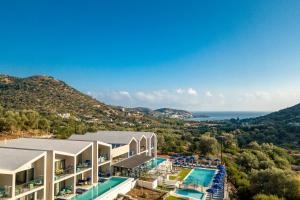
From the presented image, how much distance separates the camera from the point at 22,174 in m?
20.3

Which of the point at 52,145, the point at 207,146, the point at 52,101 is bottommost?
the point at 207,146

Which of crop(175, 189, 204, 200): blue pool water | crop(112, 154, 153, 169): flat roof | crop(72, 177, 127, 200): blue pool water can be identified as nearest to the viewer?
crop(72, 177, 127, 200): blue pool water

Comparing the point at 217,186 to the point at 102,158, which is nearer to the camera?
the point at 217,186

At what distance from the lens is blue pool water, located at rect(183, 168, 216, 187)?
32.2m

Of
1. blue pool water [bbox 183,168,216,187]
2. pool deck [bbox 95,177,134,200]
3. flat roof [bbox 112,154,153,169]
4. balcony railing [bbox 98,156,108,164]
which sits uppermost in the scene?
balcony railing [bbox 98,156,108,164]

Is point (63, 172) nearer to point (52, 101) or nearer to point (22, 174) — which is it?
point (22, 174)

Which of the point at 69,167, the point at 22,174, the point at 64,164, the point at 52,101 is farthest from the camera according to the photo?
the point at 52,101

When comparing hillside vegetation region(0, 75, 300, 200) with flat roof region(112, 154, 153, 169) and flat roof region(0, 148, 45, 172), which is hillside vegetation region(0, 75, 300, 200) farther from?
flat roof region(0, 148, 45, 172)

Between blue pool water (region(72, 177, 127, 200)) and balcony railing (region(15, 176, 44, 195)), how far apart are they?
140 inches

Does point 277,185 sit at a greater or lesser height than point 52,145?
lesser

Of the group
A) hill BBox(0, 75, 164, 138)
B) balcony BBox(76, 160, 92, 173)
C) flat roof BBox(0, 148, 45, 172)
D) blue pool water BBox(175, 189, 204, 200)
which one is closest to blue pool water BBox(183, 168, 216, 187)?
blue pool water BBox(175, 189, 204, 200)

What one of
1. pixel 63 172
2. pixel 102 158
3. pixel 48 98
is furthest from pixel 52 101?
pixel 63 172

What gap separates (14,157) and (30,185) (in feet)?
7.46

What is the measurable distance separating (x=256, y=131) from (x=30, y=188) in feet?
260
